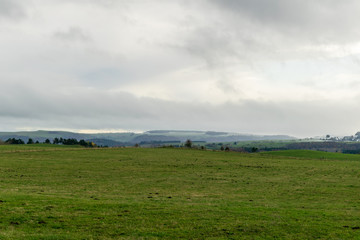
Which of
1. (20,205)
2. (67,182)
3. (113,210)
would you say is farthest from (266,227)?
(67,182)

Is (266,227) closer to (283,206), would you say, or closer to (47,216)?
(283,206)

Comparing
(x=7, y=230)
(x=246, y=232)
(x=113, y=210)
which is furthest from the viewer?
(x=113, y=210)

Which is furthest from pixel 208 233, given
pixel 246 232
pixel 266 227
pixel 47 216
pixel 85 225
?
pixel 47 216

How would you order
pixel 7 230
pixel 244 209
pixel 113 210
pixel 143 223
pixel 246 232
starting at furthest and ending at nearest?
pixel 244 209
pixel 113 210
pixel 143 223
pixel 246 232
pixel 7 230

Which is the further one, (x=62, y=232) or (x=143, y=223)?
(x=143, y=223)

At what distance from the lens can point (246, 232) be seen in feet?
53.7

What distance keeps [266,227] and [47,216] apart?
Result: 13.8 meters

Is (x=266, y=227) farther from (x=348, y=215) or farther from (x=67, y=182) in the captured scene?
(x=67, y=182)

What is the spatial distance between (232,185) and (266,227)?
22.1 metres

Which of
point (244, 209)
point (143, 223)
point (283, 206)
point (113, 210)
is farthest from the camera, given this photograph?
point (283, 206)

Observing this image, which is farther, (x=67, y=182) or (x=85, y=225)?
(x=67, y=182)

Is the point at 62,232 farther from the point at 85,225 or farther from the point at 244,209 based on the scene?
the point at 244,209

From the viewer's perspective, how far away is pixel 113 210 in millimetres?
20250

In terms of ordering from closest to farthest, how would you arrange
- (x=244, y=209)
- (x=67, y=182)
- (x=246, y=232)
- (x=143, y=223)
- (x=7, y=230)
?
(x=7, y=230)
(x=246, y=232)
(x=143, y=223)
(x=244, y=209)
(x=67, y=182)
